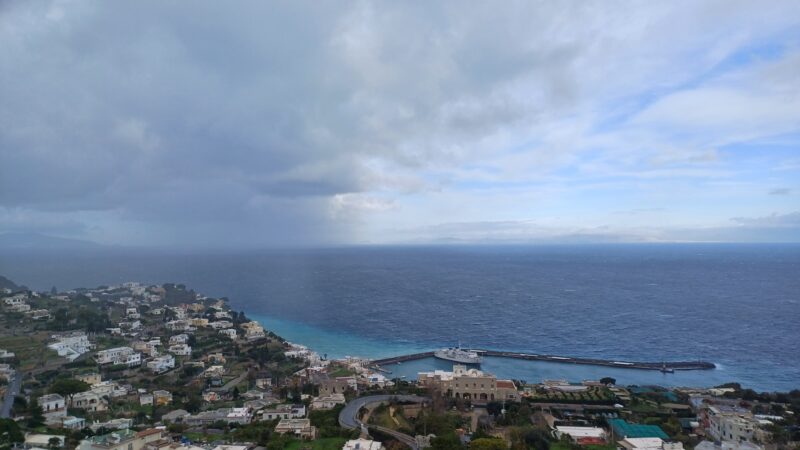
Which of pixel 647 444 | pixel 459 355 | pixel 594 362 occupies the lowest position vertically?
pixel 594 362

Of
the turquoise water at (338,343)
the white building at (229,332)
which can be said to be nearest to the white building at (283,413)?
the turquoise water at (338,343)

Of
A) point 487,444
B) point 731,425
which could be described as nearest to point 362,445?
point 487,444

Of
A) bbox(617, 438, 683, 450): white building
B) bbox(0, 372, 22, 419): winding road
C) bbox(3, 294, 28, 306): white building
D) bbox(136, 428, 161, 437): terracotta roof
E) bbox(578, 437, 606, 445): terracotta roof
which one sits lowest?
bbox(578, 437, 606, 445): terracotta roof

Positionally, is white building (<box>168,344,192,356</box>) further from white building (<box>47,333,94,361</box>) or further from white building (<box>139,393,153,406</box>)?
white building (<box>139,393,153,406</box>)

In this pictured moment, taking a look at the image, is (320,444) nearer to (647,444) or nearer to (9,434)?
(9,434)

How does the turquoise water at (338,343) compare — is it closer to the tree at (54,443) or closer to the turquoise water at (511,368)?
the turquoise water at (511,368)

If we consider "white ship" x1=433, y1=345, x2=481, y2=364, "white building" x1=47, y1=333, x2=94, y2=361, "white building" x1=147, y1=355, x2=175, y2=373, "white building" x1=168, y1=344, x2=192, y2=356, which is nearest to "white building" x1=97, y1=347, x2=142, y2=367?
"white building" x1=147, y1=355, x2=175, y2=373
